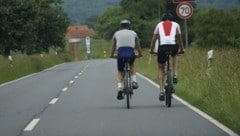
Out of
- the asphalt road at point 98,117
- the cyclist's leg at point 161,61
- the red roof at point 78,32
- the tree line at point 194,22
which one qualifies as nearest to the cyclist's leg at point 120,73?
the asphalt road at point 98,117

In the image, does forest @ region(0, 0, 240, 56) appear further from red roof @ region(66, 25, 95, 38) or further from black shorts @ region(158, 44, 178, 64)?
red roof @ region(66, 25, 95, 38)

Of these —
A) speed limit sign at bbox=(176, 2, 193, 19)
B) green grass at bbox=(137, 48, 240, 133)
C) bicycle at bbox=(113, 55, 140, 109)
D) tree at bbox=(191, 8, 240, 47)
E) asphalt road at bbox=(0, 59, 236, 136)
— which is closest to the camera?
asphalt road at bbox=(0, 59, 236, 136)

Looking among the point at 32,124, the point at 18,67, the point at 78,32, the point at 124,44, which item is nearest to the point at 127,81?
the point at 124,44

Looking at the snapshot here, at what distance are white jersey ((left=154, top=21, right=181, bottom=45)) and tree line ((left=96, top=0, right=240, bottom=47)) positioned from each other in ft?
259

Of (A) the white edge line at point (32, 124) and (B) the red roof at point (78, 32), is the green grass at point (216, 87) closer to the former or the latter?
(A) the white edge line at point (32, 124)

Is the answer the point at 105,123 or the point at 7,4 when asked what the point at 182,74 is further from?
the point at 7,4

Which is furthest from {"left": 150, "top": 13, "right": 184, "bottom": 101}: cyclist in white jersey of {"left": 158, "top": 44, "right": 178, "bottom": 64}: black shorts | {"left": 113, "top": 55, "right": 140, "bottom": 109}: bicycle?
{"left": 113, "top": 55, "right": 140, "bottom": 109}: bicycle

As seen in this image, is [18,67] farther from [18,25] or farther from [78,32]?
[78,32]

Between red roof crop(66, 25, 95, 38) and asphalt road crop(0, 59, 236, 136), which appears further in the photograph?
red roof crop(66, 25, 95, 38)

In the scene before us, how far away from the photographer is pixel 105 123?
12453 mm

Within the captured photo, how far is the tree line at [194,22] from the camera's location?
10827 centimetres

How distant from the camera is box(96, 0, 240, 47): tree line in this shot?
108 metres

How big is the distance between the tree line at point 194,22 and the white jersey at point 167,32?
259ft

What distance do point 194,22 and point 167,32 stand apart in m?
104
